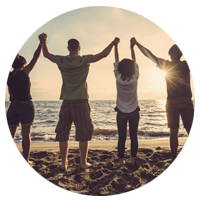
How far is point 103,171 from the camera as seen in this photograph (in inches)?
106

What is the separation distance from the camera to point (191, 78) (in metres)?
2.87

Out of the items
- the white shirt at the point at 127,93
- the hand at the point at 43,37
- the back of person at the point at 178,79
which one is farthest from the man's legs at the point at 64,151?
the back of person at the point at 178,79

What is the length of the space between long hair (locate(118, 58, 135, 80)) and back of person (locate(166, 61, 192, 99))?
0.65 m

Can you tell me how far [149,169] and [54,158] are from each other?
1694 millimetres

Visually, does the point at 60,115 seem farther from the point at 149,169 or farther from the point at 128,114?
the point at 149,169

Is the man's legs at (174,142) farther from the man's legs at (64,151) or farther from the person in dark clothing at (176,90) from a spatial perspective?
the man's legs at (64,151)

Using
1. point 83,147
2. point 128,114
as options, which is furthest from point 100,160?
point 128,114

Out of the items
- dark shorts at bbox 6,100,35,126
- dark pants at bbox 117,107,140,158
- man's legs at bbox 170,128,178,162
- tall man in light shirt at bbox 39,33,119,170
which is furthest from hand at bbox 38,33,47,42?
man's legs at bbox 170,128,178,162

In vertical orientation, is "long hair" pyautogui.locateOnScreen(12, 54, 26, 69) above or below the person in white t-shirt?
above

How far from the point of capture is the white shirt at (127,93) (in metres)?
2.59

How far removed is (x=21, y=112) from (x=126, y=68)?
5.91 ft

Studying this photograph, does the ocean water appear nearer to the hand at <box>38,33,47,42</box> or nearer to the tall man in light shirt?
the tall man in light shirt

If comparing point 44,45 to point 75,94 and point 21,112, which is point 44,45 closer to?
point 75,94

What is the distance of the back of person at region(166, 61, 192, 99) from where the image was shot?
110 inches
